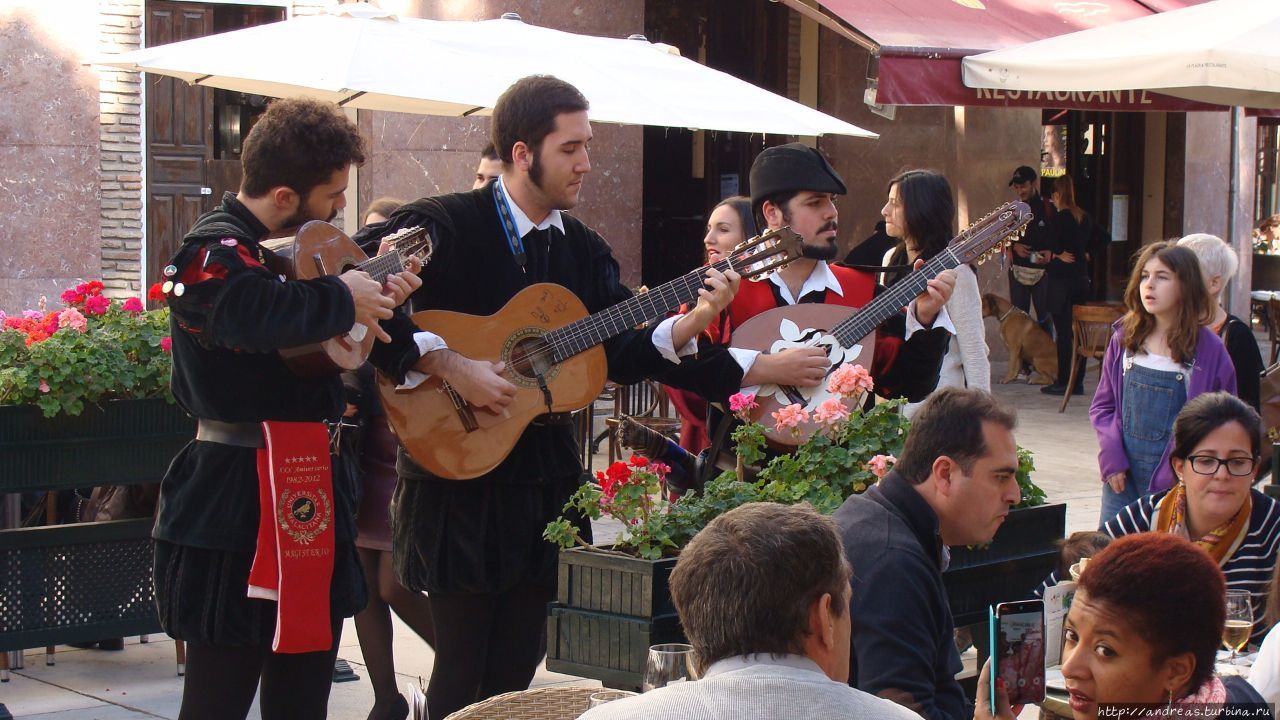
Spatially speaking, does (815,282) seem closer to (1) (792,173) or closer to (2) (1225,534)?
(1) (792,173)

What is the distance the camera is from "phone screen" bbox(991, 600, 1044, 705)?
281 cm

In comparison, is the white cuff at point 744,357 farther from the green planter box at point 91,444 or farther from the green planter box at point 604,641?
the green planter box at point 91,444

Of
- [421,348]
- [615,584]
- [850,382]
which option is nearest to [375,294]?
[421,348]

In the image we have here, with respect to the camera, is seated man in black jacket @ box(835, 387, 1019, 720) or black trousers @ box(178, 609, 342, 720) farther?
black trousers @ box(178, 609, 342, 720)

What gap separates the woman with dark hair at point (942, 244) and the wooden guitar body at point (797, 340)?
1.11m

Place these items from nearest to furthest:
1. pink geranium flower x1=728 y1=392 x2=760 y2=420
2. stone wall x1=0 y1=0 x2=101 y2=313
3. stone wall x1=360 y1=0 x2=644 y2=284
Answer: pink geranium flower x1=728 y1=392 x2=760 y2=420 → stone wall x1=0 y1=0 x2=101 y2=313 → stone wall x1=360 y1=0 x2=644 y2=284

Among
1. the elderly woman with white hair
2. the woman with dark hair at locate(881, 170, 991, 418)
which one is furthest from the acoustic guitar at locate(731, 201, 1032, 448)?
the elderly woman with white hair

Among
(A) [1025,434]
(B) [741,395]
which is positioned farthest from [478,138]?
(B) [741,395]

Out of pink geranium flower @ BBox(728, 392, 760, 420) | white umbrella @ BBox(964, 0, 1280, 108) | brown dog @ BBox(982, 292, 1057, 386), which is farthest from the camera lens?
brown dog @ BBox(982, 292, 1057, 386)

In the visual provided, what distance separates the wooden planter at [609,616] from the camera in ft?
12.7

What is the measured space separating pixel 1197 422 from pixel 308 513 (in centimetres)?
262

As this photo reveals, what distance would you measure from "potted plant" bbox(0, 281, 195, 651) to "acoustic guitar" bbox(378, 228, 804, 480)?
5.84 ft

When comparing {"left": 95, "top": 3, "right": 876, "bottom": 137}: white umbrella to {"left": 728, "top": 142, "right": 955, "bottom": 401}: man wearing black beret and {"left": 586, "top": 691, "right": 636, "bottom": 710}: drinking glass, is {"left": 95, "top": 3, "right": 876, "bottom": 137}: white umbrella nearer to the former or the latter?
{"left": 728, "top": 142, "right": 955, "bottom": 401}: man wearing black beret

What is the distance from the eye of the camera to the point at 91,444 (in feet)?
17.8
